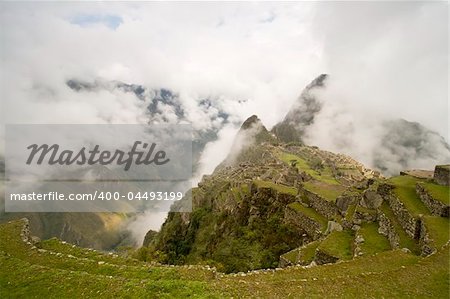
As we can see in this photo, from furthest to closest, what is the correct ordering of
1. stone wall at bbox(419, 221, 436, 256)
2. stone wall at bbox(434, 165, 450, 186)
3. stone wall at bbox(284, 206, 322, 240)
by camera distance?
1. stone wall at bbox(284, 206, 322, 240)
2. stone wall at bbox(434, 165, 450, 186)
3. stone wall at bbox(419, 221, 436, 256)

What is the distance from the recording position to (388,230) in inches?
879

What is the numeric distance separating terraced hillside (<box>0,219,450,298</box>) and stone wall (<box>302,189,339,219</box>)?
14.5 meters

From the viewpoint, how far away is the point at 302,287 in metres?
14.0

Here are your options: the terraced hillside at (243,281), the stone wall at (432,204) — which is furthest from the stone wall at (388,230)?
the terraced hillside at (243,281)

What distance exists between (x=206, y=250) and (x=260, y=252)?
48.4 ft


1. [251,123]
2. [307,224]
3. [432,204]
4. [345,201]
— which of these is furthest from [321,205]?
[251,123]

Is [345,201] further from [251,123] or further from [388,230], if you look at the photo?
[251,123]

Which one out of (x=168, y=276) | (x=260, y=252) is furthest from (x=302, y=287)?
(x=260, y=252)

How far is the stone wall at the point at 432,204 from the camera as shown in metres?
19.8

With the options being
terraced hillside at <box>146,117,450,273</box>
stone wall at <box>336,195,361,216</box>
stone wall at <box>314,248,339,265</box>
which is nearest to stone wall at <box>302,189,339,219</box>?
terraced hillside at <box>146,117,450,273</box>

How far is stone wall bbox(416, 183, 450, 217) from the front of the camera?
1975cm

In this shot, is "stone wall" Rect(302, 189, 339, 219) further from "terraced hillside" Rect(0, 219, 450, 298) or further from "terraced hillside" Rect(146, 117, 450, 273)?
"terraced hillside" Rect(0, 219, 450, 298)

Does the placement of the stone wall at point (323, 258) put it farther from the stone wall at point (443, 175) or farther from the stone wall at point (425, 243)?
the stone wall at point (443, 175)

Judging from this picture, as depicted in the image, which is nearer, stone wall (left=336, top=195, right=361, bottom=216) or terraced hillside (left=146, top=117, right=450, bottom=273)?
terraced hillside (left=146, top=117, right=450, bottom=273)
